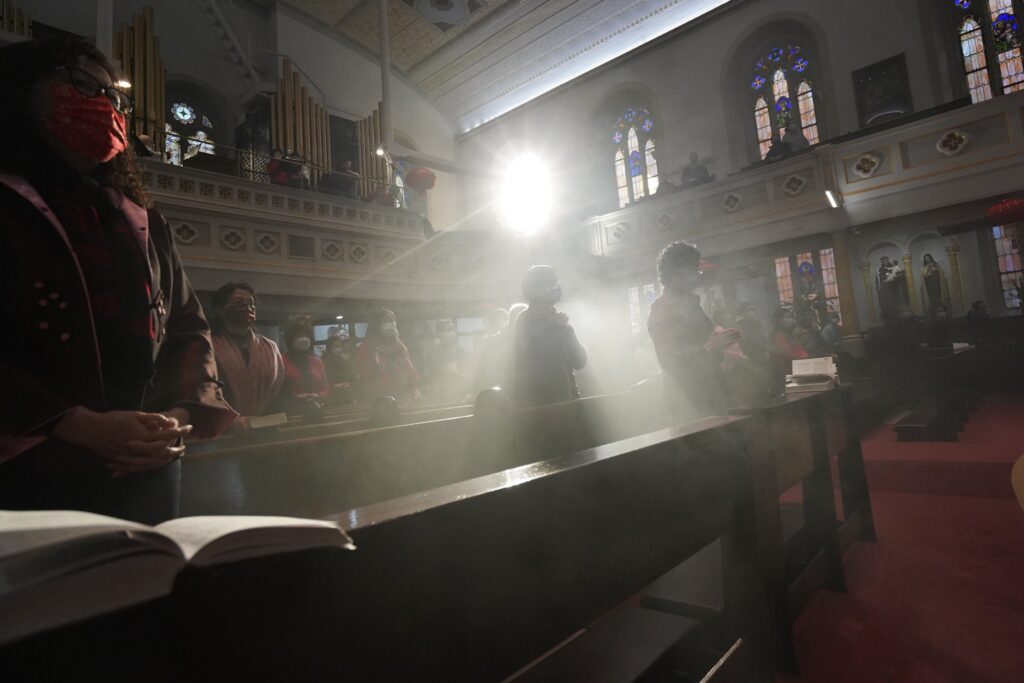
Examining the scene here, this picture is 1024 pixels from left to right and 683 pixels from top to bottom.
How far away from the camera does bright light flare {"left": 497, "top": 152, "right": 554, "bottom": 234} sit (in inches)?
542

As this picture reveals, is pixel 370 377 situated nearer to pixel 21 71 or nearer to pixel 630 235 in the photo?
pixel 21 71

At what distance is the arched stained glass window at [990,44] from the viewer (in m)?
8.81

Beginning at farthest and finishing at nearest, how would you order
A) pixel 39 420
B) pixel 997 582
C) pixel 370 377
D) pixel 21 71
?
1. pixel 370 377
2. pixel 997 582
3. pixel 21 71
4. pixel 39 420

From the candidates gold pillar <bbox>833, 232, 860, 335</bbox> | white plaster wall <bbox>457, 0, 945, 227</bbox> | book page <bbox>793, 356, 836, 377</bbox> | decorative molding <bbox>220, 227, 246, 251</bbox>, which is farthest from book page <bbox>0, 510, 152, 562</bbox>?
white plaster wall <bbox>457, 0, 945, 227</bbox>

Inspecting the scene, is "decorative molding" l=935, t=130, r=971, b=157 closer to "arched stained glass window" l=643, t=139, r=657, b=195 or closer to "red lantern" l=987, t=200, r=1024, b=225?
"red lantern" l=987, t=200, r=1024, b=225

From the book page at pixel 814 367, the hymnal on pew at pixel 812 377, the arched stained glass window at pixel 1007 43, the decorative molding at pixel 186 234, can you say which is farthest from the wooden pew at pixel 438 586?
the arched stained glass window at pixel 1007 43

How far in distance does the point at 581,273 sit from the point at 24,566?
1060 centimetres

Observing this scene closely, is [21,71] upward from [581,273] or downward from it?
downward

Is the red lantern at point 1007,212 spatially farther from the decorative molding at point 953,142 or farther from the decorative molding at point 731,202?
the decorative molding at point 731,202

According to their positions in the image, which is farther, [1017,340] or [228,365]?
[1017,340]

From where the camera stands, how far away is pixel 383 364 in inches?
223

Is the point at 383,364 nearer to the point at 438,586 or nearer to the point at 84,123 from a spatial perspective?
the point at 84,123

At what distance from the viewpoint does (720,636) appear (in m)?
1.62

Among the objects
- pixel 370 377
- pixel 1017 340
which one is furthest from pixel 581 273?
pixel 1017 340
